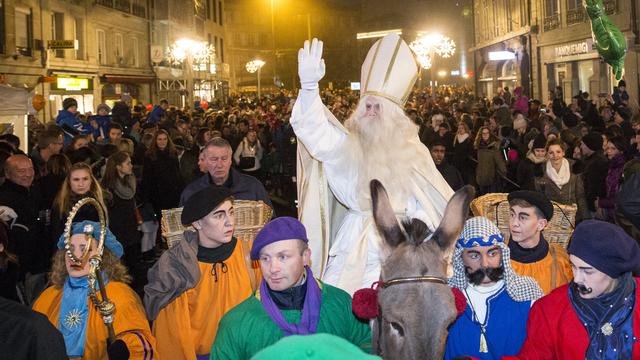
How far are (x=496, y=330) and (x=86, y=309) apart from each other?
95.9 inches

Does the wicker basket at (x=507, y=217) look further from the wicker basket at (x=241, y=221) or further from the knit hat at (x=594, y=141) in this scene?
the knit hat at (x=594, y=141)

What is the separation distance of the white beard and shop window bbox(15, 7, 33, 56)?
2410 cm

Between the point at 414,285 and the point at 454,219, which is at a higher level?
the point at 454,219

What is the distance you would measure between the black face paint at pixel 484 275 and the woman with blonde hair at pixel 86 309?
1.92 m

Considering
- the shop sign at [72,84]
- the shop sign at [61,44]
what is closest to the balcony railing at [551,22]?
the shop sign at [61,44]

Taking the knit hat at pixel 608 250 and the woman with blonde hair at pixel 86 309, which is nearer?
the knit hat at pixel 608 250

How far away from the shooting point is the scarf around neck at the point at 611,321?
3410 millimetres

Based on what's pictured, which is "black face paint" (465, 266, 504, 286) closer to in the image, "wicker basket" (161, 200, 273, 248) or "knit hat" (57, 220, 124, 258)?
"wicker basket" (161, 200, 273, 248)

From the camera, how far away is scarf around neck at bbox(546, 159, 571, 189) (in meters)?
9.35

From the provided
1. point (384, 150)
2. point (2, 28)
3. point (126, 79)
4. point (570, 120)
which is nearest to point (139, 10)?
point (126, 79)

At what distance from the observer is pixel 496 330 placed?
155 inches

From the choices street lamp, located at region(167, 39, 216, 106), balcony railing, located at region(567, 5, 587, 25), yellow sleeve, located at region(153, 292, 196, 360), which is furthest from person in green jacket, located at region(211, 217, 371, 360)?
street lamp, located at region(167, 39, 216, 106)

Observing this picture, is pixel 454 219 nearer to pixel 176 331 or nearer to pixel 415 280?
pixel 415 280

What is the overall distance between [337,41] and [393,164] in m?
93.0
